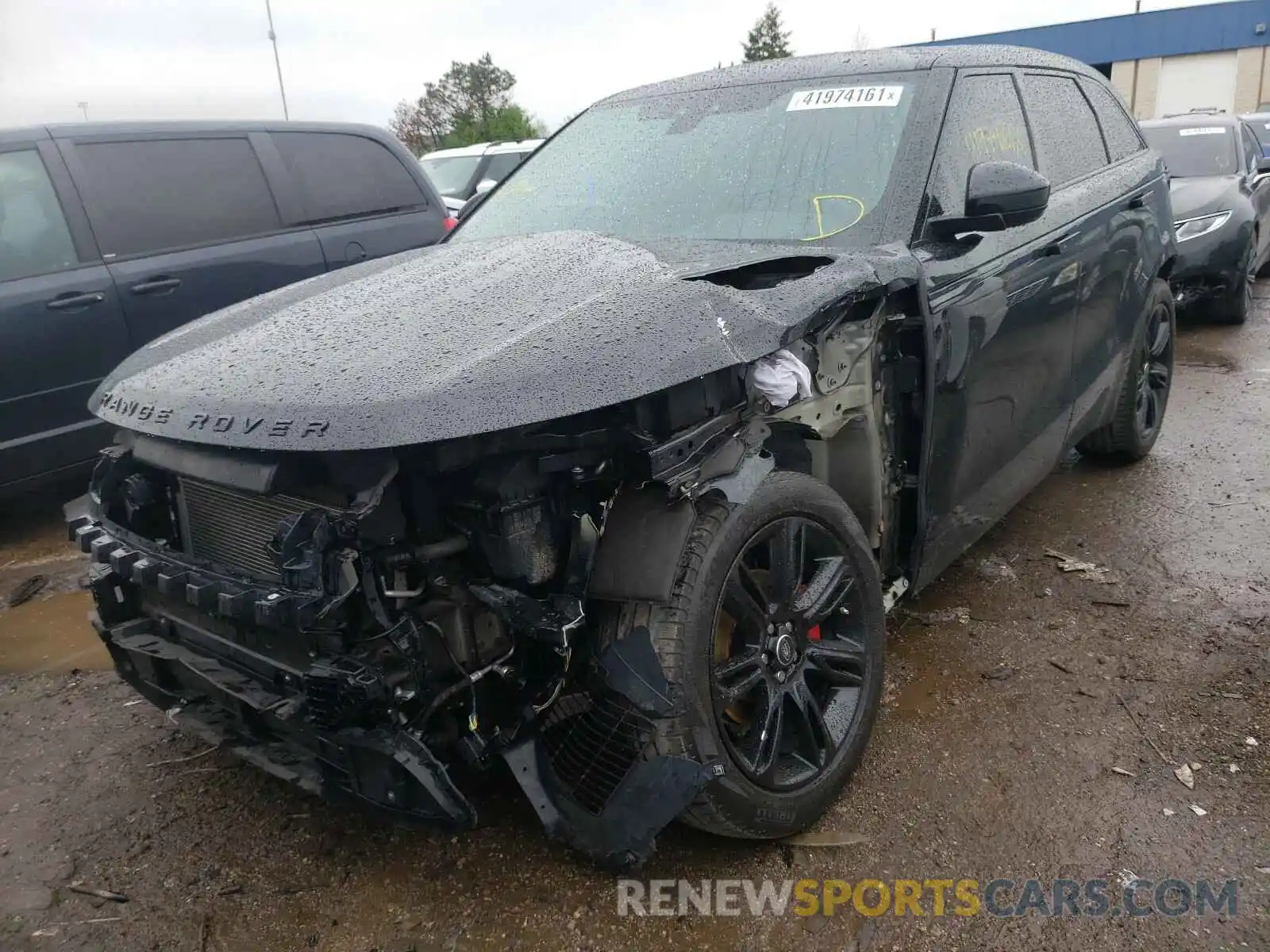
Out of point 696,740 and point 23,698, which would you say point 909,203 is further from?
point 23,698

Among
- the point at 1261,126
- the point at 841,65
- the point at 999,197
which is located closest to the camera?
the point at 999,197

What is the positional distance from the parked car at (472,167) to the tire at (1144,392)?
745cm

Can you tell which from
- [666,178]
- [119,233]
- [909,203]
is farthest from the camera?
[119,233]

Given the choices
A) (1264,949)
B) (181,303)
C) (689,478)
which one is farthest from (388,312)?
(181,303)

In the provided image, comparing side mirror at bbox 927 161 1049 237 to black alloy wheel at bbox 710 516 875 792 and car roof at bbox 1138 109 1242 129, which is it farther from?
car roof at bbox 1138 109 1242 129

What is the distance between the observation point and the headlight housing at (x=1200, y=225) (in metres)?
7.86

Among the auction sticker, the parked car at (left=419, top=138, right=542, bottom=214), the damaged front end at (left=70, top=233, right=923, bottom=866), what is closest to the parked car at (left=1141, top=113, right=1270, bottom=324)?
the auction sticker

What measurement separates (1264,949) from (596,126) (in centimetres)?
321

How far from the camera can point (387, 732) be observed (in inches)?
76.5

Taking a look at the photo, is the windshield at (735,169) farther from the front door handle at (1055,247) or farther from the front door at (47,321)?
the front door at (47,321)

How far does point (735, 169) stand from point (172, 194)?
10.9 feet

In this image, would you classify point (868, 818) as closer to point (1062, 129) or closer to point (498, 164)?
point (1062, 129)

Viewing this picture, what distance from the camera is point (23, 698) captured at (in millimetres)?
3270

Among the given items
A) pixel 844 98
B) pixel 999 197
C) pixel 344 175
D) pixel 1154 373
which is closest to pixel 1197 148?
pixel 1154 373
